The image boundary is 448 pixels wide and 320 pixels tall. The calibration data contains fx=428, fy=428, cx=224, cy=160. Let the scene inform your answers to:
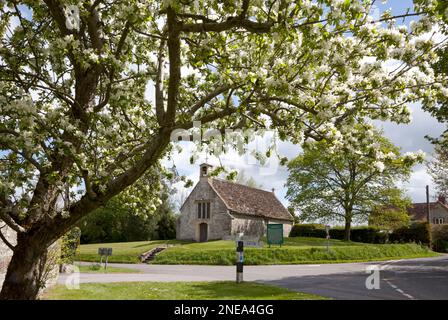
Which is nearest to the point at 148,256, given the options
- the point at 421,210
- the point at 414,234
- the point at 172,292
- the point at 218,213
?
the point at 218,213

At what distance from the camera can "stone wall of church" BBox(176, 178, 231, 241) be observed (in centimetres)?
5162

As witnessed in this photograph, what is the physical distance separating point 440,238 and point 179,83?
62275 mm

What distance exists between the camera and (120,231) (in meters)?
63.7

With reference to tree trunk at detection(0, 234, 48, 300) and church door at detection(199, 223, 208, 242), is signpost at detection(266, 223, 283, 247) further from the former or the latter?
tree trunk at detection(0, 234, 48, 300)

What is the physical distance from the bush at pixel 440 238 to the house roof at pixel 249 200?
20.4 metres

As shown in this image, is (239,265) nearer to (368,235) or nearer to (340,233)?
(368,235)

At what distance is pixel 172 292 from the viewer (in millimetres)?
14641

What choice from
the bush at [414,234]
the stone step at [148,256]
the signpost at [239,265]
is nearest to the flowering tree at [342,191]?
the bush at [414,234]

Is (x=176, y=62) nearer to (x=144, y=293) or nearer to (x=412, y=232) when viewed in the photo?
(x=144, y=293)

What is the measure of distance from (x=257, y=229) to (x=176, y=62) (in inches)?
2031

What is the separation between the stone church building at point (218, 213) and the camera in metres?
51.8

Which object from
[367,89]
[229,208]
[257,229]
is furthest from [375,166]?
[257,229]

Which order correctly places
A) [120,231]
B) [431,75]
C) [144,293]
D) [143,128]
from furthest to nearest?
[120,231] < [144,293] < [143,128] < [431,75]

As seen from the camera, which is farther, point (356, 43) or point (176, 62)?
point (356, 43)
